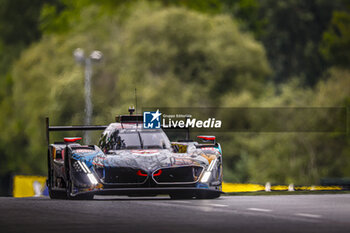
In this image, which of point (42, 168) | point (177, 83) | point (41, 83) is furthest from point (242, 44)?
point (42, 168)

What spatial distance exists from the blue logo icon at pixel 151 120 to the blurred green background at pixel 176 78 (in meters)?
24.0

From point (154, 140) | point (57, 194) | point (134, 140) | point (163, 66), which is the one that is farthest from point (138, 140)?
point (163, 66)

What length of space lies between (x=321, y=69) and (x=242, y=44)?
19180mm

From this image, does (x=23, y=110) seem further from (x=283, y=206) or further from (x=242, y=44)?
(x=283, y=206)

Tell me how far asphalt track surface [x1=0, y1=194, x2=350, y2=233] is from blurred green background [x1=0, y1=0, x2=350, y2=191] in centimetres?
2657

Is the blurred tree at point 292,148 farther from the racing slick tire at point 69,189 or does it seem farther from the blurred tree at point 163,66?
the racing slick tire at point 69,189

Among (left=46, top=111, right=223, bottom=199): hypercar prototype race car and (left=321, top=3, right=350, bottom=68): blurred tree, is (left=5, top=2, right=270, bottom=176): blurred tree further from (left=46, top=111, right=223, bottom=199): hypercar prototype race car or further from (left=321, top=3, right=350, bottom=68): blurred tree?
(left=46, top=111, right=223, bottom=199): hypercar prototype race car

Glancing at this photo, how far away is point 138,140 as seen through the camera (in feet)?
60.4

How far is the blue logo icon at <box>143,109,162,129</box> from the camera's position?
749 inches

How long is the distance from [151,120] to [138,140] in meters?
0.94

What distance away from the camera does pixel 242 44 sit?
176 feet

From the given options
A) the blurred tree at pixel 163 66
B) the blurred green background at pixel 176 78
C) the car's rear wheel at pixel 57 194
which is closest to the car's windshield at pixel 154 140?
the car's rear wheel at pixel 57 194

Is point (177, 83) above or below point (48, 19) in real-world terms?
below

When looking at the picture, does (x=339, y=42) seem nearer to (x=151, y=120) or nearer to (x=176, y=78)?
(x=176, y=78)
